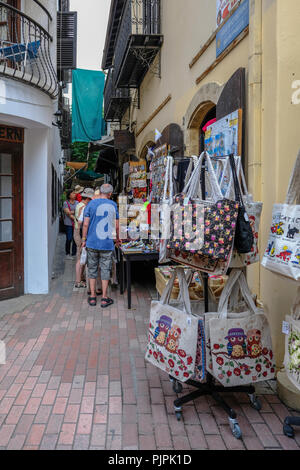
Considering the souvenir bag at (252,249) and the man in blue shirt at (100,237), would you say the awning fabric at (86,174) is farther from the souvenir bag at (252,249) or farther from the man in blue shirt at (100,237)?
the souvenir bag at (252,249)

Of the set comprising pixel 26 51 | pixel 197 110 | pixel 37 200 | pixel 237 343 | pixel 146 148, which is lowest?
pixel 237 343

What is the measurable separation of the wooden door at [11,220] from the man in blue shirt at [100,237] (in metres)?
1.34

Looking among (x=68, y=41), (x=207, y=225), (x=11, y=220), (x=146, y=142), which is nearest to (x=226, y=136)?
(x=207, y=225)

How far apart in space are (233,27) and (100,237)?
3.37 meters

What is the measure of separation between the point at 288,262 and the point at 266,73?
2044mm

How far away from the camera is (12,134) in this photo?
6.47 m

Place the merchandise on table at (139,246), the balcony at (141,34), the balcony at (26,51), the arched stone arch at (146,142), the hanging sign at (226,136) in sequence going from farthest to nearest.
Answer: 1. the arched stone arch at (146,142)
2. the balcony at (141,34)
3. the merchandise on table at (139,246)
4. the balcony at (26,51)
5. the hanging sign at (226,136)

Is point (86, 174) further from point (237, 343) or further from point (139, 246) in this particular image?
point (237, 343)

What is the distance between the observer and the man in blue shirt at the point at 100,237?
19.8 ft

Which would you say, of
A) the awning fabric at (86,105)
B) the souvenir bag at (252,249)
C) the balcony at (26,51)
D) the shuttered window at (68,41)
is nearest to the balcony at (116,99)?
the awning fabric at (86,105)

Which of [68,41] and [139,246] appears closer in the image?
[139,246]

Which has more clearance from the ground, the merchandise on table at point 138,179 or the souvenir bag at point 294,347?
the merchandise on table at point 138,179

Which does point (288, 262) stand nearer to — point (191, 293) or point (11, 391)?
point (191, 293)

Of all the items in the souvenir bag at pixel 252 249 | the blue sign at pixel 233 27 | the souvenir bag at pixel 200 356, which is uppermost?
the blue sign at pixel 233 27
